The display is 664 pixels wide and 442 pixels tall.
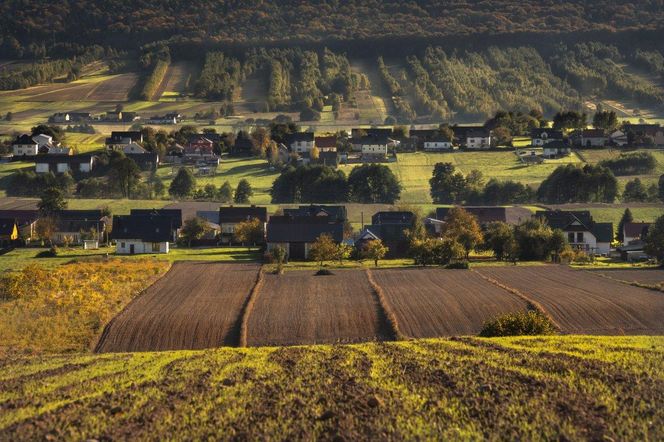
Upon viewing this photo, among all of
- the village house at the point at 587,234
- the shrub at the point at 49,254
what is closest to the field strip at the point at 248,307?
the shrub at the point at 49,254

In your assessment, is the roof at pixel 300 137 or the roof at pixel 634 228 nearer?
the roof at pixel 634 228

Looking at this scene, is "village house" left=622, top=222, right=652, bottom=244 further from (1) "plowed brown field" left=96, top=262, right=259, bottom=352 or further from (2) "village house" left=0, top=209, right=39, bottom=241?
(2) "village house" left=0, top=209, right=39, bottom=241

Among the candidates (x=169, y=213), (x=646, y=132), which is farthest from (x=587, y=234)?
(x=646, y=132)

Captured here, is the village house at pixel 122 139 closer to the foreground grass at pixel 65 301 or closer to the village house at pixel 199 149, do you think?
the village house at pixel 199 149

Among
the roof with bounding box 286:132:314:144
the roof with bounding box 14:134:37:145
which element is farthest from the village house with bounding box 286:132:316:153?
the roof with bounding box 14:134:37:145

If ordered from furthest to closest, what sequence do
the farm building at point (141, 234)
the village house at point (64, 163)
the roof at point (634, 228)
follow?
the village house at point (64, 163) < the roof at point (634, 228) < the farm building at point (141, 234)
